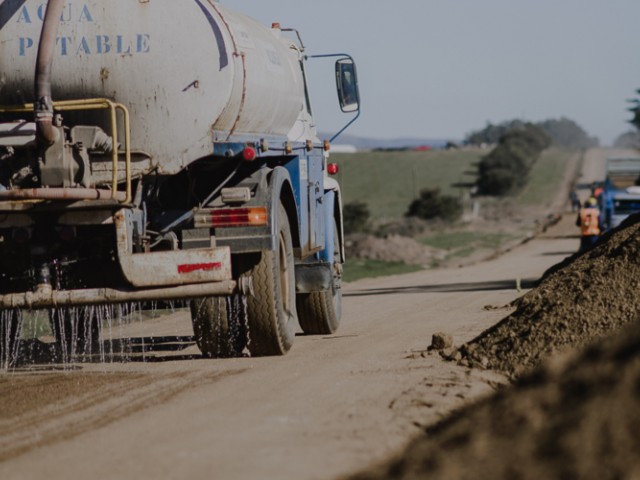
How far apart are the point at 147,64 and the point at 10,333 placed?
4041 mm

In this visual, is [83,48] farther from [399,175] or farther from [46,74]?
[399,175]

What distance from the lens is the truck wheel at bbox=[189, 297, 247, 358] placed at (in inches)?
440

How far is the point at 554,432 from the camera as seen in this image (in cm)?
485

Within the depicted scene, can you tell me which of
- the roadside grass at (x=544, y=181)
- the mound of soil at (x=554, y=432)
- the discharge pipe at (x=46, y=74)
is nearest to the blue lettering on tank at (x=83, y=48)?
the discharge pipe at (x=46, y=74)

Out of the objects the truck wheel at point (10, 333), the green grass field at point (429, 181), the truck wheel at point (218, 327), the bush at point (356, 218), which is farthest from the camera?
the bush at point (356, 218)

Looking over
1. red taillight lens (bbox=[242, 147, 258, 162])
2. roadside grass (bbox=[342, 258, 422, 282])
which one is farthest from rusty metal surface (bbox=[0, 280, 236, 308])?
roadside grass (bbox=[342, 258, 422, 282])

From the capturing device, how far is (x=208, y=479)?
5.94 m

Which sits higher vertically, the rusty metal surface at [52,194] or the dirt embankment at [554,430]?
the rusty metal surface at [52,194]

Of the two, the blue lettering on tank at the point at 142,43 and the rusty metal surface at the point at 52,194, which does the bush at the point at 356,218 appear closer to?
the blue lettering on tank at the point at 142,43

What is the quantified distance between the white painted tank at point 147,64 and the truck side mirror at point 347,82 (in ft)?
11.5

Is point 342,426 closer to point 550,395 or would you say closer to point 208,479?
point 208,479

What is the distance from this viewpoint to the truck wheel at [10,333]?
1234 cm

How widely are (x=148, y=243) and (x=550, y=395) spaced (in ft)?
19.1

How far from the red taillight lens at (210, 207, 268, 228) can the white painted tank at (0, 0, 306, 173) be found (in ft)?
2.13
